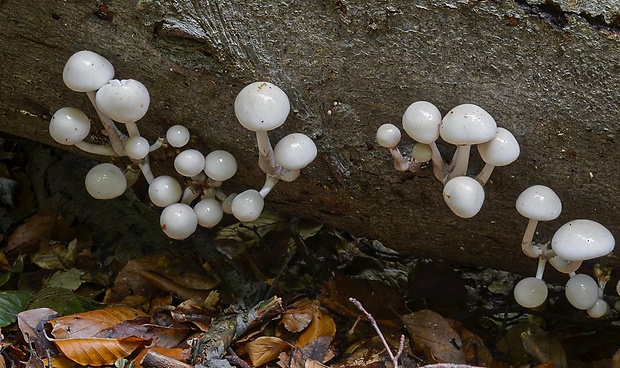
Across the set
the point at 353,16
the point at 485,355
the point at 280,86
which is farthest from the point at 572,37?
the point at 485,355

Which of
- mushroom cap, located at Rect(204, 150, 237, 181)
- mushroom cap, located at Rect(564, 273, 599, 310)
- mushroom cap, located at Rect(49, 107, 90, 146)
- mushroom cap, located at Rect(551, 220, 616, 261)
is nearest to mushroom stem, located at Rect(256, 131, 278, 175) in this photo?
mushroom cap, located at Rect(204, 150, 237, 181)

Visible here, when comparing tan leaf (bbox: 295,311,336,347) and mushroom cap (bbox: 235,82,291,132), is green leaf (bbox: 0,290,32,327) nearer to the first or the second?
tan leaf (bbox: 295,311,336,347)

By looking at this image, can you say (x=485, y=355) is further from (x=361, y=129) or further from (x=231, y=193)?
(x=231, y=193)

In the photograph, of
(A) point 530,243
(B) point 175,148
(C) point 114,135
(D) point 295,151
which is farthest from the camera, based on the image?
(B) point 175,148

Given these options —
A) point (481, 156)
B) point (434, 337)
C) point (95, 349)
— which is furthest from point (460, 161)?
point (95, 349)

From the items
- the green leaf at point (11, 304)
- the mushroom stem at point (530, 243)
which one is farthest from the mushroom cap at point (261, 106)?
the green leaf at point (11, 304)

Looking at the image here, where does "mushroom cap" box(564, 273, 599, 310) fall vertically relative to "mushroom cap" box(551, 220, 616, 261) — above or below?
below

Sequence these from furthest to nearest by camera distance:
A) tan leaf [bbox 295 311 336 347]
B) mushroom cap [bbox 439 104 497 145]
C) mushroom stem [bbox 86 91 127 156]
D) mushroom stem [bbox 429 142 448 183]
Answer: tan leaf [bbox 295 311 336 347] → mushroom stem [bbox 86 91 127 156] → mushroom stem [bbox 429 142 448 183] → mushroom cap [bbox 439 104 497 145]

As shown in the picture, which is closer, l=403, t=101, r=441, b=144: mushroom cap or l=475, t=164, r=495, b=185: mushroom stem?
l=403, t=101, r=441, b=144: mushroom cap

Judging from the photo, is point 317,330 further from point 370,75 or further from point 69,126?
point 69,126
